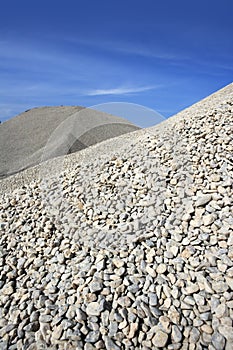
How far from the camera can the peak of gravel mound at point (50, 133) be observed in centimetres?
1064

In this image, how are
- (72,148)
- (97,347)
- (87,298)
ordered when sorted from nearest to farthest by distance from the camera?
1. (97,347)
2. (87,298)
3. (72,148)

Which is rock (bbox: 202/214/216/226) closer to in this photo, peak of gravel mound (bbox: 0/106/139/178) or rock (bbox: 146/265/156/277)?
rock (bbox: 146/265/156/277)

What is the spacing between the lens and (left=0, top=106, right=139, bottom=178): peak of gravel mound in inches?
Result: 419

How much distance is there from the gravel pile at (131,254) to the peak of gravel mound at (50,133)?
6.04 metres

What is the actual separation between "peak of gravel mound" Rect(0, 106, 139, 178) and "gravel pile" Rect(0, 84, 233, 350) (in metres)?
6.04

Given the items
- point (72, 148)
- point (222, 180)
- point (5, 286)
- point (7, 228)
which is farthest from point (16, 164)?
point (222, 180)

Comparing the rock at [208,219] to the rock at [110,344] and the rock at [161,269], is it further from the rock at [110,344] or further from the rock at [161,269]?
the rock at [110,344]

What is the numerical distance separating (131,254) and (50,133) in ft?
35.8

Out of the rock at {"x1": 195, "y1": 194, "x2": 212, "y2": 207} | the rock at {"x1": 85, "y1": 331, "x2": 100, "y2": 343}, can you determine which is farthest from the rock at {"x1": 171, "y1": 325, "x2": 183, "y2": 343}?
the rock at {"x1": 195, "y1": 194, "x2": 212, "y2": 207}

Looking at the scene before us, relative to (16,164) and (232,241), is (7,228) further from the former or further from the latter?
(16,164)

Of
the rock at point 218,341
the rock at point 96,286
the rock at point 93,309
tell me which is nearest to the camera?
the rock at point 218,341

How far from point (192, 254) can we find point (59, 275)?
51.8 inches

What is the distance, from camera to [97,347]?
2385 mm

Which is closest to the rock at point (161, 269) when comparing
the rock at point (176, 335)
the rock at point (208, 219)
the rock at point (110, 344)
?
the rock at point (176, 335)
